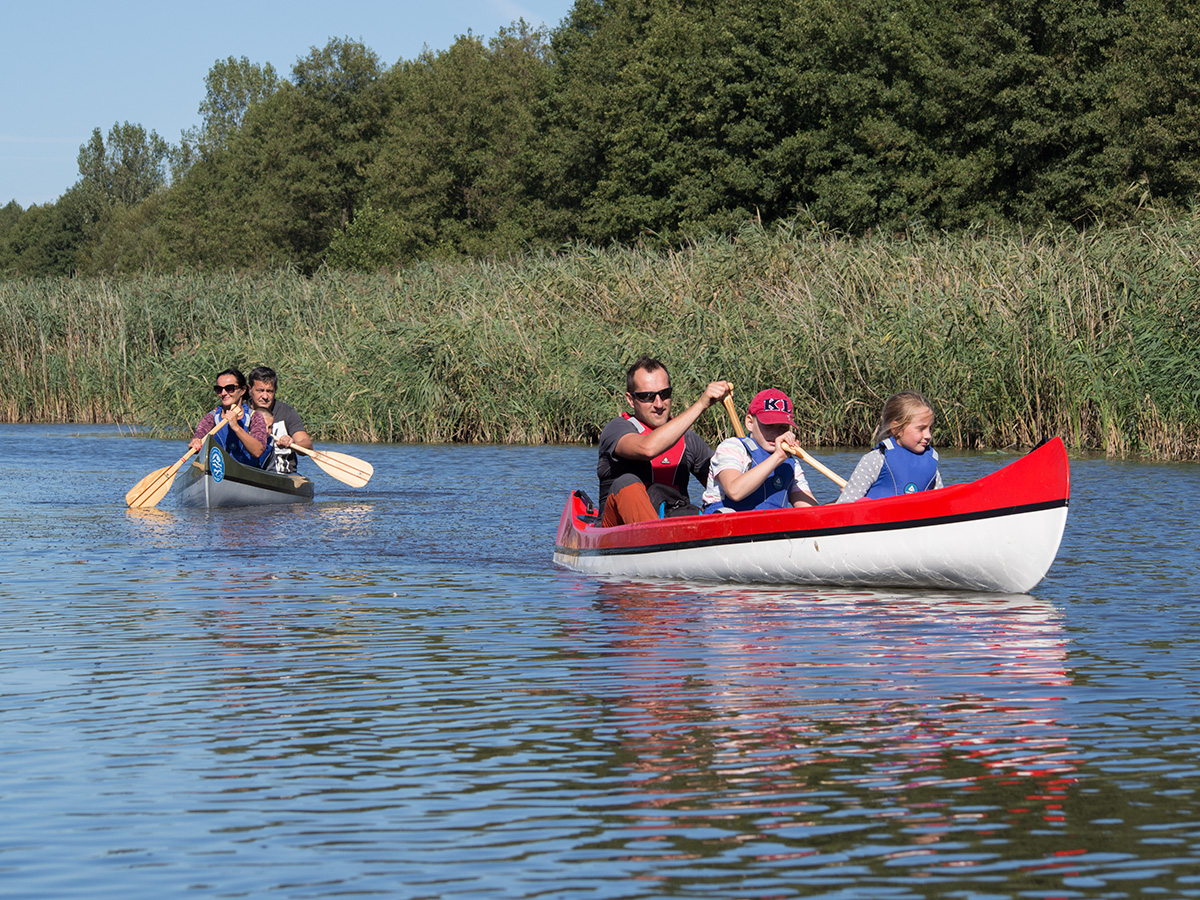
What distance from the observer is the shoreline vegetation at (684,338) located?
15086mm

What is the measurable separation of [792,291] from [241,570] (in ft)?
32.8

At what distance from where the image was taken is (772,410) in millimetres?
7711

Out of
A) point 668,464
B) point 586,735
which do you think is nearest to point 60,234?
point 668,464

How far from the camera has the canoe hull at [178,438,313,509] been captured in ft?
41.5

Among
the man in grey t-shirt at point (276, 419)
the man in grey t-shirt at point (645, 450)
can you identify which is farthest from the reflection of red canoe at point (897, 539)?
the man in grey t-shirt at point (276, 419)

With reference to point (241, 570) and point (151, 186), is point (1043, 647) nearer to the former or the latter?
point (241, 570)

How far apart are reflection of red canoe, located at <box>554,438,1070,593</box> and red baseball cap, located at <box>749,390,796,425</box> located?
47 centimetres

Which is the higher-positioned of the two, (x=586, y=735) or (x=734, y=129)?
(x=734, y=129)

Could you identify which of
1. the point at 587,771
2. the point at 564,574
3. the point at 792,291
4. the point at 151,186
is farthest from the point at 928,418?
the point at 151,186

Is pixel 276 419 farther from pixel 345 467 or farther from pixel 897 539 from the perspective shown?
pixel 897 539

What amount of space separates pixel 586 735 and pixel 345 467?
9.69 meters

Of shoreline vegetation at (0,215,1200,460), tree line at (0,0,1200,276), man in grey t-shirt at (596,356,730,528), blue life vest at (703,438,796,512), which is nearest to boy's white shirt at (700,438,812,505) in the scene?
blue life vest at (703,438,796,512)

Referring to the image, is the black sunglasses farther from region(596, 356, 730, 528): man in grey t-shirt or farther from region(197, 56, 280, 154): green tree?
region(197, 56, 280, 154): green tree

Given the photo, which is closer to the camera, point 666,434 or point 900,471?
point 666,434
